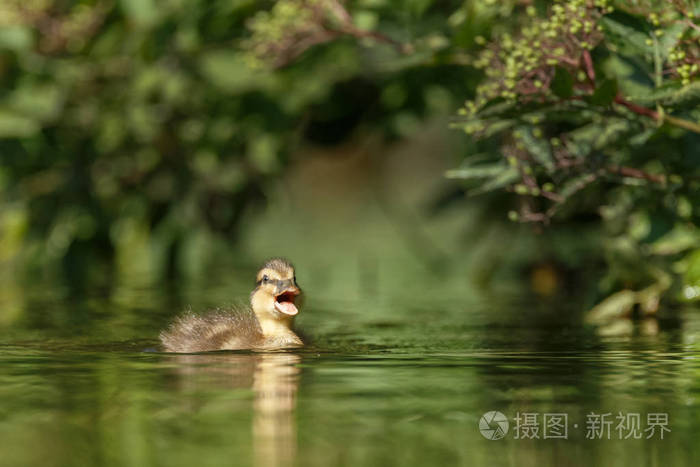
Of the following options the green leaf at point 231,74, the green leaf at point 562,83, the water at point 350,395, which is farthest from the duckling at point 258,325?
the green leaf at point 231,74

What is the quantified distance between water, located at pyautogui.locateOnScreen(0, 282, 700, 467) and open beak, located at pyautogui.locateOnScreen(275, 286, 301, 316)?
0.89 ft

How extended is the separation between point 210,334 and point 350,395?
6.88 ft

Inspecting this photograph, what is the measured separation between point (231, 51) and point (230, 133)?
26.8 inches

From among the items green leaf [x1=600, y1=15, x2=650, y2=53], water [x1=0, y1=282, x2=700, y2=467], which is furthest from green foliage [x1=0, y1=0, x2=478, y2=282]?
green leaf [x1=600, y1=15, x2=650, y2=53]

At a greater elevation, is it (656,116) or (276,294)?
(656,116)

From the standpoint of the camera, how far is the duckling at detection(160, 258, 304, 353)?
294 inches

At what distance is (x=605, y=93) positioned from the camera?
616cm

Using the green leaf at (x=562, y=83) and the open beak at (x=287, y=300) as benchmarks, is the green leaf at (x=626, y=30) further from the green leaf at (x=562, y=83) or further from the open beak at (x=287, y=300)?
the open beak at (x=287, y=300)

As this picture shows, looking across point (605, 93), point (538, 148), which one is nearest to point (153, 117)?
point (538, 148)

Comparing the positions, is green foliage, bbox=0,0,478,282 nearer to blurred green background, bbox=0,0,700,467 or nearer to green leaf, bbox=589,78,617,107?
blurred green background, bbox=0,0,700,467

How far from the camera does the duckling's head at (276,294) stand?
7664mm

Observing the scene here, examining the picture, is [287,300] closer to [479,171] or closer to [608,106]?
[479,171]

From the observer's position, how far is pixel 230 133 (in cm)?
1112

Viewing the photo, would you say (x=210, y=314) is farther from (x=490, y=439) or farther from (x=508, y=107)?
(x=490, y=439)
